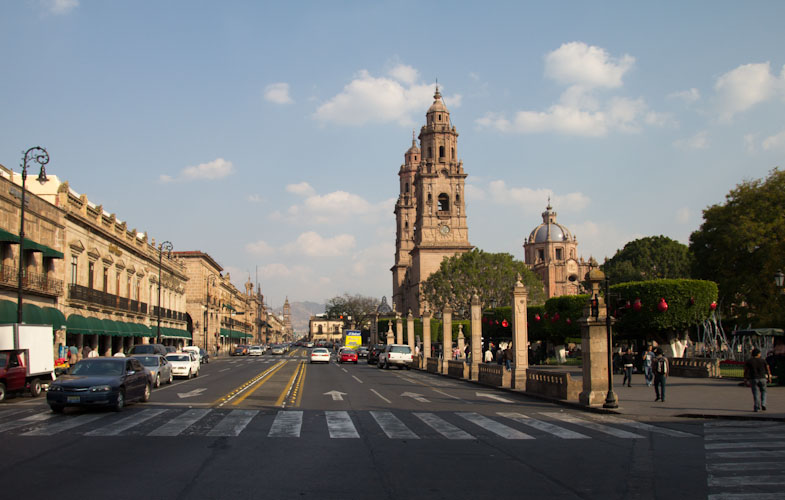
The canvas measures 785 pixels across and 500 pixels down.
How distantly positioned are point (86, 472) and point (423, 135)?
108391 millimetres

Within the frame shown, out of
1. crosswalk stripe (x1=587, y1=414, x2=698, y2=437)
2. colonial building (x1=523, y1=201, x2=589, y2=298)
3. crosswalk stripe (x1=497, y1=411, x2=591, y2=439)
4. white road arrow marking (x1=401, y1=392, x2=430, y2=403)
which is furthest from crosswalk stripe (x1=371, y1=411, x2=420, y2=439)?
colonial building (x1=523, y1=201, x2=589, y2=298)

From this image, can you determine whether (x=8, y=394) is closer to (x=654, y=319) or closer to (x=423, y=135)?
(x=654, y=319)

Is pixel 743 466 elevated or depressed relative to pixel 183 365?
elevated

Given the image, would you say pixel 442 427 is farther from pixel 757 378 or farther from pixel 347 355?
pixel 347 355

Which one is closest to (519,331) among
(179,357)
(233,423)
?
(233,423)

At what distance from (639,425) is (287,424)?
828cm

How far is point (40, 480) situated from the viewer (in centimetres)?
931

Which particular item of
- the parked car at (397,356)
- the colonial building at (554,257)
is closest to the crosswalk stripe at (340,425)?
the parked car at (397,356)

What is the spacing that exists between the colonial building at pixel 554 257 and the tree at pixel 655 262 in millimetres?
33546

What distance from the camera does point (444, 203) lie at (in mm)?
113562

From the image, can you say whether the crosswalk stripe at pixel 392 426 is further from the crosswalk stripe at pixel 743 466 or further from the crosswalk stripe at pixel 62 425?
the crosswalk stripe at pixel 62 425

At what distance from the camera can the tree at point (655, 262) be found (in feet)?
314

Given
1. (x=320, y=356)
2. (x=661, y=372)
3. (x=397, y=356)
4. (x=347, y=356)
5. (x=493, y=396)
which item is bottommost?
(x=347, y=356)

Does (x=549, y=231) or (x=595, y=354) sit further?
(x=549, y=231)
